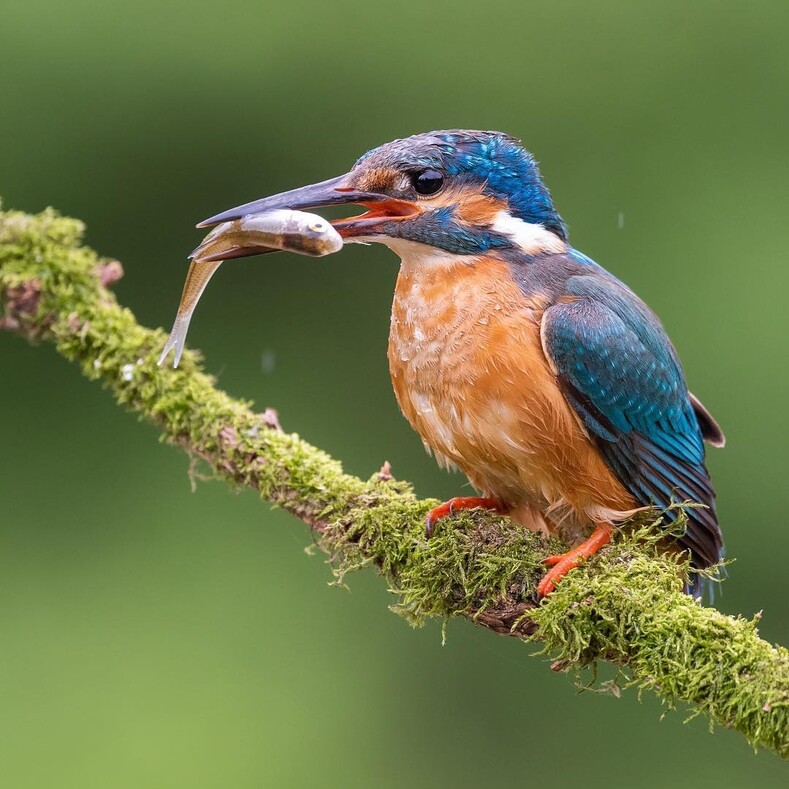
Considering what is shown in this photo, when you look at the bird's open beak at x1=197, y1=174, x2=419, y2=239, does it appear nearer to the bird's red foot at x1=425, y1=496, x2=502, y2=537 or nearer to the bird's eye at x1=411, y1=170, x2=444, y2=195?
the bird's eye at x1=411, y1=170, x2=444, y2=195

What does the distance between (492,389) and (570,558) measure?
1.22 ft

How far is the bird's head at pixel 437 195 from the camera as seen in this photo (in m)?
2.61

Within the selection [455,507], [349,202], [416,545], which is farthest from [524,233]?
[416,545]

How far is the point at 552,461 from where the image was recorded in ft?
8.41

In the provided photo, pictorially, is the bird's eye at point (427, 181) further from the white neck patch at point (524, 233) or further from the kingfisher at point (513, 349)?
the white neck patch at point (524, 233)

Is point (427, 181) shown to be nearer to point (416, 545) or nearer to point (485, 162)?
point (485, 162)

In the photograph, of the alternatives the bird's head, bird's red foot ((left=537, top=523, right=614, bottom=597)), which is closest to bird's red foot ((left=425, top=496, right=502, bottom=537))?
bird's red foot ((left=537, top=523, right=614, bottom=597))

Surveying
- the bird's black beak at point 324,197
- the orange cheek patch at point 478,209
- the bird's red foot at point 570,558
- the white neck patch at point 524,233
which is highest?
the bird's black beak at point 324,197

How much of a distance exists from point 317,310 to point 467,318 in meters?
3.61

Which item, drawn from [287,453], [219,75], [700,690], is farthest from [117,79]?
[700,690]

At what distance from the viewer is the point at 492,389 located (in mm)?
2520

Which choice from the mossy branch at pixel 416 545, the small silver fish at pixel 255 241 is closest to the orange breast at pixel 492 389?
the mossy branch at pixel 416 545

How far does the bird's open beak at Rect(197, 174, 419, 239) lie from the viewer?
8.44 ft

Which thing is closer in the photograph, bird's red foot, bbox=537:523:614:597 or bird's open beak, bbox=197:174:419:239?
bird's red foot, bbox=537:523:614:597
